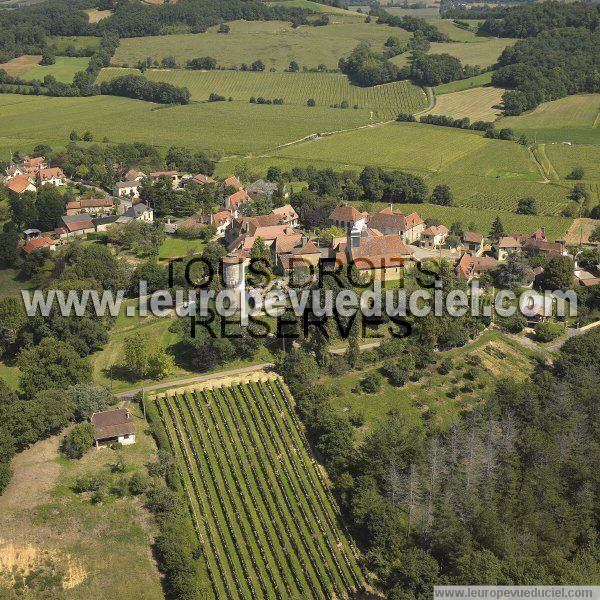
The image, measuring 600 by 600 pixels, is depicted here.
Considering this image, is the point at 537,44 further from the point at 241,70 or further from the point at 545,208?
the point at 545,208

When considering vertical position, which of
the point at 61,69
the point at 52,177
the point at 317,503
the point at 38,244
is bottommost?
the point at 317,503

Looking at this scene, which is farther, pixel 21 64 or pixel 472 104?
pixel 21 64

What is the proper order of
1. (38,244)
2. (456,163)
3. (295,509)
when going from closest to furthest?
(295,509) < (38,244) < (456,163)

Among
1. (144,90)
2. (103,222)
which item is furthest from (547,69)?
(103,222)

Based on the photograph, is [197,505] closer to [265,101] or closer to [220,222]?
[220,222]

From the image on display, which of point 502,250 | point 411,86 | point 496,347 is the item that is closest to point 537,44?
point 411,86

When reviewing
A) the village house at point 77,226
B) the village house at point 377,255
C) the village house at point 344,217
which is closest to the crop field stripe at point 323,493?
the village house at point 377,255
